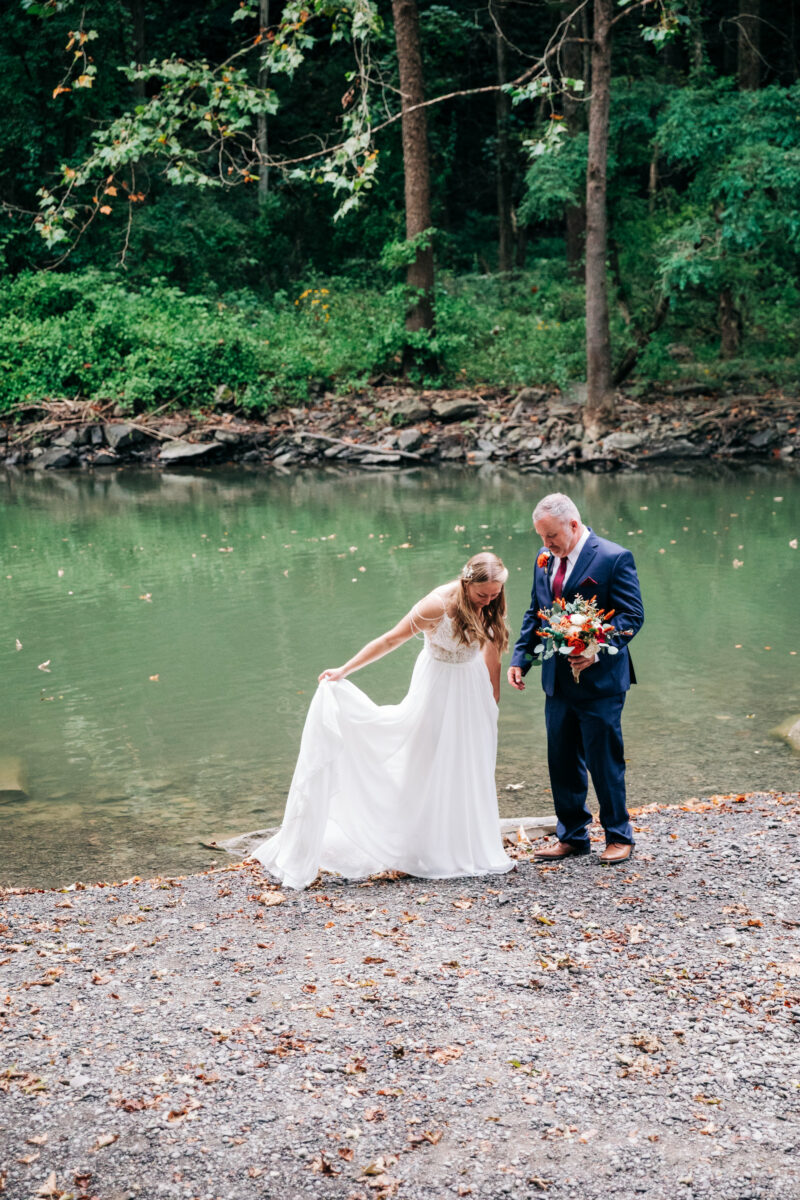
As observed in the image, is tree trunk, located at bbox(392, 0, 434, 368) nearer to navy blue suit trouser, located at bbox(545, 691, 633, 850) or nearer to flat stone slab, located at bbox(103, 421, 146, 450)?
flat stone slab, located at bbox(103, 421, 146, 450)

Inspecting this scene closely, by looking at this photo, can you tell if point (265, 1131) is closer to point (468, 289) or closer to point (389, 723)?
point (389, 723)

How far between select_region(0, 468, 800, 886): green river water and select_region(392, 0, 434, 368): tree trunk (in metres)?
7.52

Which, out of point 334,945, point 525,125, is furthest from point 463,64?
point 334,945

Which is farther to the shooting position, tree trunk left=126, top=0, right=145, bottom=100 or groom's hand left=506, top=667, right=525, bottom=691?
tree trunk left=126, top=0, right=145, bottom=100

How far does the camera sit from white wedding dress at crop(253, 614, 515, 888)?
6.15 metres

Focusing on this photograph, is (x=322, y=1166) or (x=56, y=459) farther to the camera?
(x=56, y=459)

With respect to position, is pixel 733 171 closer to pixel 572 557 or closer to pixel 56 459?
pixel 56 459

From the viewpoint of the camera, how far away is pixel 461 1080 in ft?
13.4

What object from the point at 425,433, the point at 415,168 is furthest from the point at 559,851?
the point at 415,168

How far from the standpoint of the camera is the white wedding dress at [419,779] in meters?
6.15

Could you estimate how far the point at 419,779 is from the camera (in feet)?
20.4

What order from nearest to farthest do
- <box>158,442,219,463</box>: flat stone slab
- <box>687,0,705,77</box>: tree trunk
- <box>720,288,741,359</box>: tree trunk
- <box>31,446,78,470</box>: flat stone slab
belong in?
1. <box>687,0,705,77</box>: tree trunk
2. <box>158,442,219,463</box>: flat stone slab
3. <box>31,446,78,470</box>: flat stone slab
4. <box>720,288,741,359</box>: tree trunk

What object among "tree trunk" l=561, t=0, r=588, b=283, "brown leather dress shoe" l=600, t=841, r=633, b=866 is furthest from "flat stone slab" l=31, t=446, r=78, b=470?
"brown leather dress shoe" l=600, t=841, r=633, b=866

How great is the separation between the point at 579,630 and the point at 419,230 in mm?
24118
